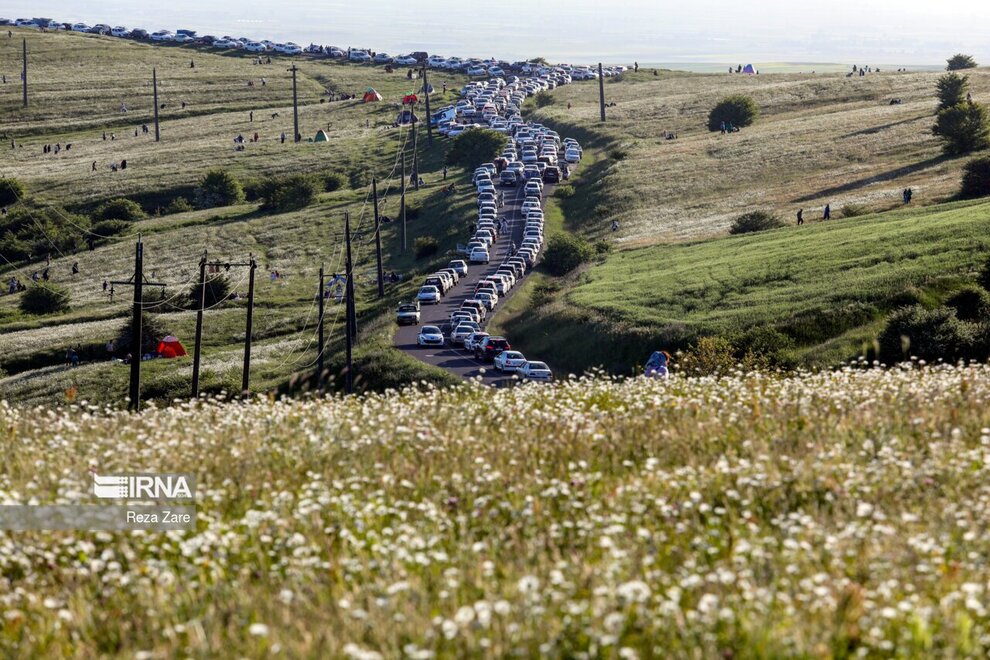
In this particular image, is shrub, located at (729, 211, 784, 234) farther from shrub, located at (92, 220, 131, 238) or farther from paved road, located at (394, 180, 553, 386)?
shrub, located at (92, 220, 131, 238)

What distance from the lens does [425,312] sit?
221 feet

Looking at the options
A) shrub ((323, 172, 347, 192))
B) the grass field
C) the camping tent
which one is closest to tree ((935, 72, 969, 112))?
shrub ((323, 172, 347, 192))

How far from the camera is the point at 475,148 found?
409 ft

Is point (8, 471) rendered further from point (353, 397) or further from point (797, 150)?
point (797, 150)

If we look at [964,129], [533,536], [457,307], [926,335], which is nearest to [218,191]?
[457,307]

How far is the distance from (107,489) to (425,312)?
56.7 m

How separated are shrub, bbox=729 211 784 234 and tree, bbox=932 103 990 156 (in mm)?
20985

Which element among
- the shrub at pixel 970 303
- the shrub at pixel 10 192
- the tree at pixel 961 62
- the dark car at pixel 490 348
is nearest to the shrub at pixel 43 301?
the dark car at pixel 490 348

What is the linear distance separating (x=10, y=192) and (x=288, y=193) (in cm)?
3300

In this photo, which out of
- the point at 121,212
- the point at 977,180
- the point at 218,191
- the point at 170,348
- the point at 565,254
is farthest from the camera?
the point at 218,191

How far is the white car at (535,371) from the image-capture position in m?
48.8

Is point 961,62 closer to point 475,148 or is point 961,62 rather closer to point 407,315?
point 475,148

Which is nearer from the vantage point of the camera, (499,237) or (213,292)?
(213,292)

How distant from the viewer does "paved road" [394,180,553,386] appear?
2071 inches
